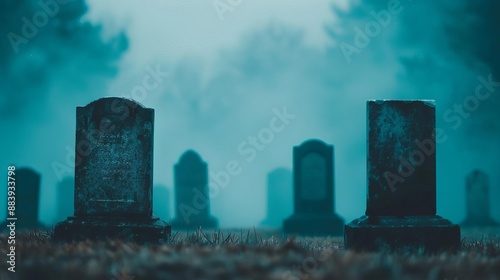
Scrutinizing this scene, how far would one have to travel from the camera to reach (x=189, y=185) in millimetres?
18438

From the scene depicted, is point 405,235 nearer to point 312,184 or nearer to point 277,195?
point 312,184

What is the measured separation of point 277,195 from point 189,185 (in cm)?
1573

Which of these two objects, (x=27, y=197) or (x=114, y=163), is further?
(x=27, y=197)

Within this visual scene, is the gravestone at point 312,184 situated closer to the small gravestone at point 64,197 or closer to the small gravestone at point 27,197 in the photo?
the small gravestone at point 27,197

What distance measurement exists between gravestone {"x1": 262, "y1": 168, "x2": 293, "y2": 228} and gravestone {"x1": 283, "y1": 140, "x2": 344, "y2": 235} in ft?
49.5

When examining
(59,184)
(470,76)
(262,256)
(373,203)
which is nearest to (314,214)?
(373,203)

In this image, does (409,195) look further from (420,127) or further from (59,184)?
(59,184)

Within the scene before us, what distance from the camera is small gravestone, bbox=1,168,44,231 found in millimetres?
15672

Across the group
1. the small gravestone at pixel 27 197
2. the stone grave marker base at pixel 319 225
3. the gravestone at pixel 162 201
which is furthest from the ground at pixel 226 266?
the gravestone at pixel 162 201

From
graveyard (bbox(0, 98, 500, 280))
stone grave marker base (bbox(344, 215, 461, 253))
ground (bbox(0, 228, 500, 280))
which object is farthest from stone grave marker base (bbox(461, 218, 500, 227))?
ground (bbox(0, 228, 500, 280))

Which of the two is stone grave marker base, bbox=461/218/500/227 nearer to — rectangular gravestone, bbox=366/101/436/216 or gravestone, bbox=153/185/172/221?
rectangular gravestone, bbox=366/101/436/216

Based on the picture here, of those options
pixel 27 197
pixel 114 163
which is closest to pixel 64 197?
pixel 27 197

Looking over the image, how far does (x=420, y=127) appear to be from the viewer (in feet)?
21.4

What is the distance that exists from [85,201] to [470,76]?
41.8m
